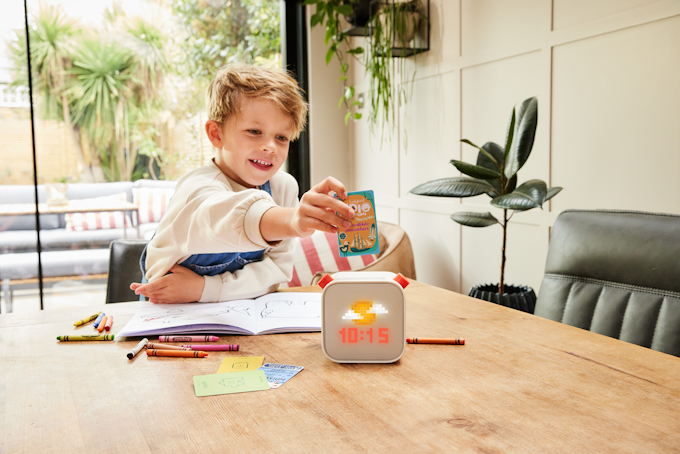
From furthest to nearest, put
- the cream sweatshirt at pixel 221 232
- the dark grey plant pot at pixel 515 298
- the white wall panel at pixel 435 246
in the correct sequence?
the white wall panel at pixel 435 246
the dark grey plant pot at pixel 515 298
the cream sweatshirt at pixel 221 232

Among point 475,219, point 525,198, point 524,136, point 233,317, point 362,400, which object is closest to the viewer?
point 362,400

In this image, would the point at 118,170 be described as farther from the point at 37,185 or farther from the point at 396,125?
the point at 396,125

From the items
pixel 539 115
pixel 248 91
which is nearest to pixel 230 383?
pixel 248 91

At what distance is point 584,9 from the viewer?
1.77 metres

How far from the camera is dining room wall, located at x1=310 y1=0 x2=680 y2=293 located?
5.21ft

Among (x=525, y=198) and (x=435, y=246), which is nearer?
(x=525, y=198)

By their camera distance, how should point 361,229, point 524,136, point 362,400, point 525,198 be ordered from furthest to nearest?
point 524,136, point 525,198, point 361,229, point 362,400

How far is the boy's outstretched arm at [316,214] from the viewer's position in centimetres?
78

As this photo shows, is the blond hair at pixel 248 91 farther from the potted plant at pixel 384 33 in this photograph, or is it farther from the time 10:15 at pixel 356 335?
the potted plant at pixel 384 33

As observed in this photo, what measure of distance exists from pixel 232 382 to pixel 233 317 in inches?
11.8

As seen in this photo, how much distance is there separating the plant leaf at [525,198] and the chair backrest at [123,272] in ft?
3.77

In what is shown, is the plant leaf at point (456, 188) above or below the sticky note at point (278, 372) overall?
above

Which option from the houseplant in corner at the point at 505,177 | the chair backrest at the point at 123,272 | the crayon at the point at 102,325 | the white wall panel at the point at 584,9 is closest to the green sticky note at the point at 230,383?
the crayon at the point at 102,325

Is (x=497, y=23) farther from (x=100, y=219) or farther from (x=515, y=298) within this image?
(x=100, y=219)
